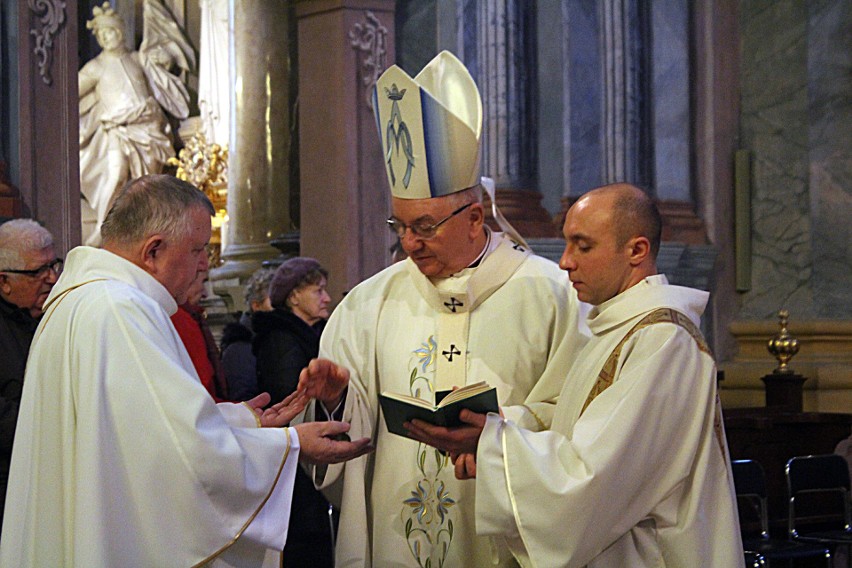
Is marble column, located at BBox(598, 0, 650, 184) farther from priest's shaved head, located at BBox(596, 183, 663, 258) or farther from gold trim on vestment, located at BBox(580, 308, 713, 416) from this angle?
gold trim on vestment, located at BBox(580, 308, 713, 416)

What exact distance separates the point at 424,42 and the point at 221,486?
5990mm

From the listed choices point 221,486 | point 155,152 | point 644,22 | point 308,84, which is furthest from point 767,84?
point 155,152

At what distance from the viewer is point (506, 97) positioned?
775 centimetres

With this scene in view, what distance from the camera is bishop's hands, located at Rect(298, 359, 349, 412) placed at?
11.2 feet

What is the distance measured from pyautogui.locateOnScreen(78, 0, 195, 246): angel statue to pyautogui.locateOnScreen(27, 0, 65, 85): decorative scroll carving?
6.35 m

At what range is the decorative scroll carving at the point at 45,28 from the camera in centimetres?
693

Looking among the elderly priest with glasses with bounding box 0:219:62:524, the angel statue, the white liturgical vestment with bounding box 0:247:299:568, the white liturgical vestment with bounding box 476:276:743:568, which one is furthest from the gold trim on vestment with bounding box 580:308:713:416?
the angel statue

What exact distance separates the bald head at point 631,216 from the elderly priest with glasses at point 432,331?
65 centimetres

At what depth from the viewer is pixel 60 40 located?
7.08 m

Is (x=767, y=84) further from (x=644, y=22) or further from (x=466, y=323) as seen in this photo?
(x=466, y=323)

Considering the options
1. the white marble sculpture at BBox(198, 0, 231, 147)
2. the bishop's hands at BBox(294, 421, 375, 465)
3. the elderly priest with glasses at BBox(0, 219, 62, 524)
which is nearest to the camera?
the bishop's hands at BBox(294, 421, 375, 465)

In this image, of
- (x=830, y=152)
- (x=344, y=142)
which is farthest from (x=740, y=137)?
(x=344, y=142)

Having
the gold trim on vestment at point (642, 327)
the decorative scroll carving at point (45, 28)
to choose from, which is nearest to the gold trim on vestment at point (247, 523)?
the gold trim on vestment at point (642, 327)

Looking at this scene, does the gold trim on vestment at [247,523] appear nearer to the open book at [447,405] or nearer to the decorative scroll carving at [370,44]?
the open book at [447,405]
